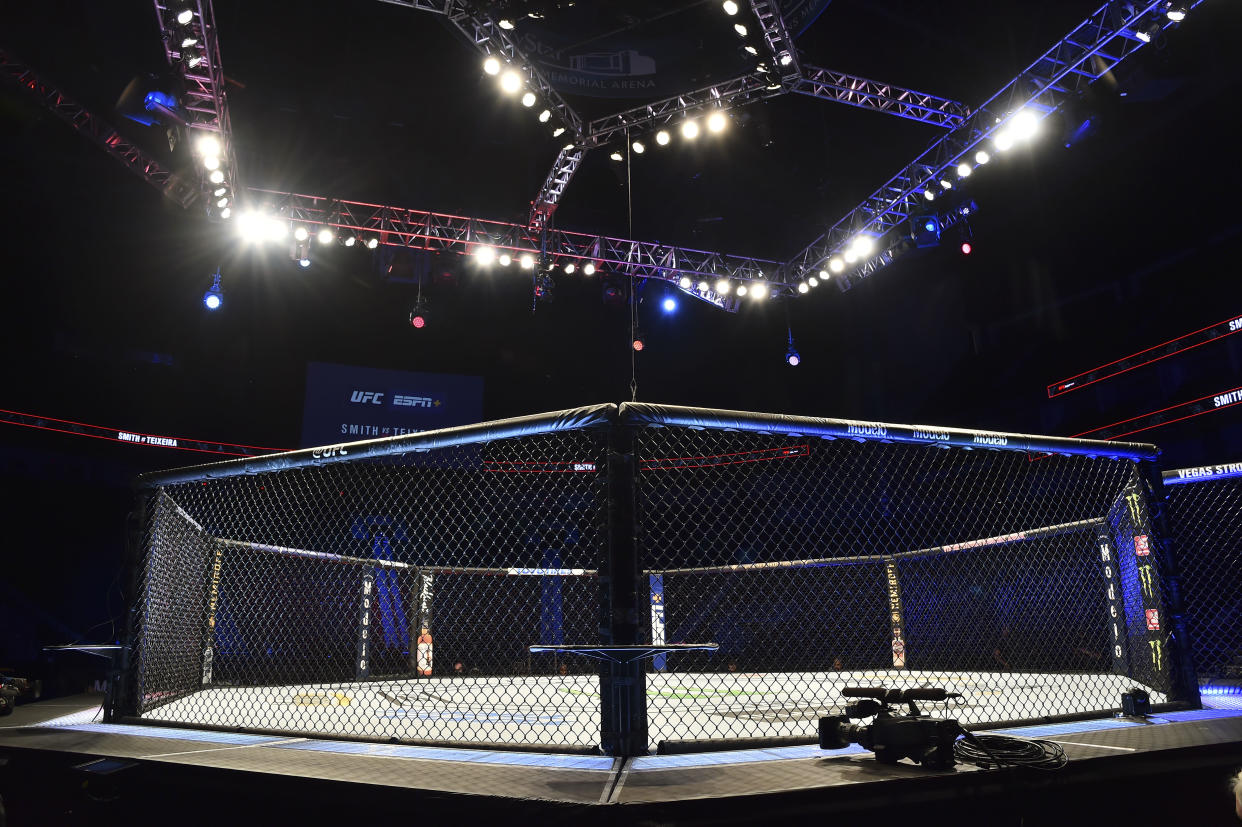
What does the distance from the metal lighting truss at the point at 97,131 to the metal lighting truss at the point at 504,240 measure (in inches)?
29.7

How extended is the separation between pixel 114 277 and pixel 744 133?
8.92 meters

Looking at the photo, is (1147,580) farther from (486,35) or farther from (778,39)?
(486,35)

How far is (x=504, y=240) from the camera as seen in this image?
898 centimetres

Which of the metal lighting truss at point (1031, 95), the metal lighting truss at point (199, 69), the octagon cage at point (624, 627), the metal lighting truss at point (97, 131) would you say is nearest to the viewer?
the octagon cage at point (624, 627)

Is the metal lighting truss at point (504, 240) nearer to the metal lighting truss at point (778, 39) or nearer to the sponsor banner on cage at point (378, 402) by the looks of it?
the sponsor banner on cage at point (378, 402)

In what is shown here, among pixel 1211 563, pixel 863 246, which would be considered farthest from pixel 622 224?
pixel 1211 563

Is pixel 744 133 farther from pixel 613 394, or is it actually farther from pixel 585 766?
pixel 585 766

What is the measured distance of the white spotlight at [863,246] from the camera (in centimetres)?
894

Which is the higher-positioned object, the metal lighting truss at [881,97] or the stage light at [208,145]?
the metal lighting truss at [881,97]

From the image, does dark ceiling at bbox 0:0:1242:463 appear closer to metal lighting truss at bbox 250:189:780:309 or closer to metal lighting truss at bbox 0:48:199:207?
metal lighting truss at bbox 0:48:199:207

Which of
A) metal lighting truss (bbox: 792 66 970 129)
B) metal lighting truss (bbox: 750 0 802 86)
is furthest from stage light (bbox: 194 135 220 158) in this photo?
metal lighting truss (bbox: 792 66 970 129)

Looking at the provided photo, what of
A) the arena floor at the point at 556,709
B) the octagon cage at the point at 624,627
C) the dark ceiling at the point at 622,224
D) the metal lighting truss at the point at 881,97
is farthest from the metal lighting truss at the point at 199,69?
the metal lighting truss at the point at 881,97

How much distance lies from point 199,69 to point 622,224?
5.71 m

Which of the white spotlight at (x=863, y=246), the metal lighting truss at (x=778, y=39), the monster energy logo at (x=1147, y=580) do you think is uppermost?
the metal lighting truss at (x=778, y=39)
